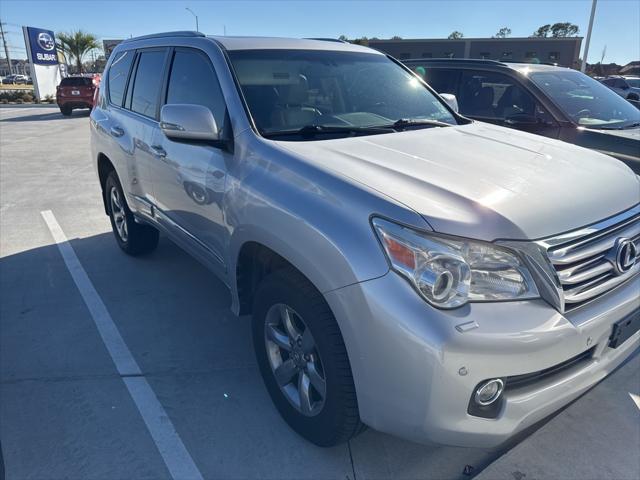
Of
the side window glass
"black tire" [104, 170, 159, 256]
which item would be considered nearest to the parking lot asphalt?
"black tire" [104, 170, 159, 256]

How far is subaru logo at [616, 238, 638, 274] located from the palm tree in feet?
132

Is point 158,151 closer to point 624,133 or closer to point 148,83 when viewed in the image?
point 148,83

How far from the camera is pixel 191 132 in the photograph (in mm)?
2543

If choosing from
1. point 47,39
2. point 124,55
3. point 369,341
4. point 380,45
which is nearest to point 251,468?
point 369,341

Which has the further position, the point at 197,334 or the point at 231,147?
the point at 197,334

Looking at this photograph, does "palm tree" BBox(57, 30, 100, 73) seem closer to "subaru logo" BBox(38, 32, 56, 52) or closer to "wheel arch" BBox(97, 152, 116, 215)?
"subaru logo" BBox(38, 32, 56, 52)

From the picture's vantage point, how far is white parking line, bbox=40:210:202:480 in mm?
2326

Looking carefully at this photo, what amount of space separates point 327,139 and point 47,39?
33.5 meters

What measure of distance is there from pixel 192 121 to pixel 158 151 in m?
1.03

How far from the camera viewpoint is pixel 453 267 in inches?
68.2

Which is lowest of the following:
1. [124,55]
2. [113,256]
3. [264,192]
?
[113,256]

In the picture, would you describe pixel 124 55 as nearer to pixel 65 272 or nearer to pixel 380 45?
pixel 65 272

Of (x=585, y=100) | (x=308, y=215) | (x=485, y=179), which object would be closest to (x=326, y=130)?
(x=308, y=215)

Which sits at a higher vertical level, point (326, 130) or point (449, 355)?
point (326, 130)
